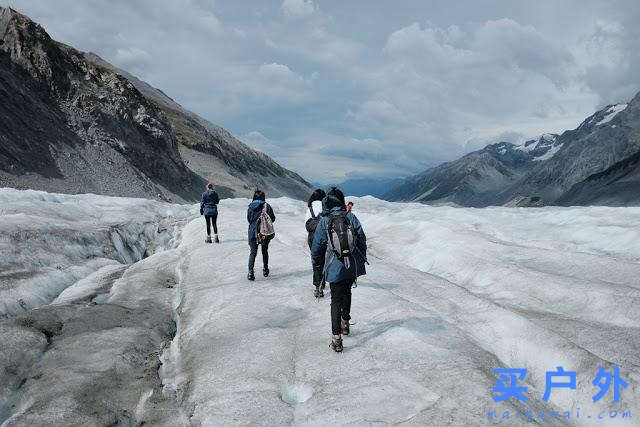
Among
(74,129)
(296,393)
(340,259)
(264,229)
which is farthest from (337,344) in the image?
(74,129)

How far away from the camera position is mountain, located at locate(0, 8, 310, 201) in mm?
74688

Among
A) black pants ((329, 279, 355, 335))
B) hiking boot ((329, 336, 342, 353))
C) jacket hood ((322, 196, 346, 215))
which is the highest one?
jacket hood ((322, 196, 346, 215))

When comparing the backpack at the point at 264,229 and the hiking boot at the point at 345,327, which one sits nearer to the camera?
the hiking boot at the point at 345,327

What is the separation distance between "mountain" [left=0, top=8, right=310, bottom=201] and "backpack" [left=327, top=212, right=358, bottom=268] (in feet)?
222

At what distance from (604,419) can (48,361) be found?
11.4 m

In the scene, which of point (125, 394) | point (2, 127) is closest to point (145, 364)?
point (125, 394)

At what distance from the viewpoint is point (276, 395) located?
8.77 m

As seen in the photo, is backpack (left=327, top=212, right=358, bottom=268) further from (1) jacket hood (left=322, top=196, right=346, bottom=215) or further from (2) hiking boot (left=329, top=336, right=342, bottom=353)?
(2) hiking boot (left=329, top=336, right=342, bottom=353)

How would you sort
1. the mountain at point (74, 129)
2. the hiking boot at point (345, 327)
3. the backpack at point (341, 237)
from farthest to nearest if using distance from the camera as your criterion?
the mountain at point (74, 129) → the hiking boot at point (345, 327) → the backpack at point (341, 237)

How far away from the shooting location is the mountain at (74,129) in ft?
245

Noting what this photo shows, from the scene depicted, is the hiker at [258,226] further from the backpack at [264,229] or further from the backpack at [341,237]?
the backpack at [341,237]

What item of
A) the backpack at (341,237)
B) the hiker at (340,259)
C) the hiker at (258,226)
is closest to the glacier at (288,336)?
the hiker at (340,259)

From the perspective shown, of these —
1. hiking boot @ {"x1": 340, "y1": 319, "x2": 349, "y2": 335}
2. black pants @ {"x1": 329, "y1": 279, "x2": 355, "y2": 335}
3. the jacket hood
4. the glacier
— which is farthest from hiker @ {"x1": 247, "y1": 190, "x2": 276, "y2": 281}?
black pants @ {"x1": 329, "y1": 279, "x2": 355, "y2": 335}

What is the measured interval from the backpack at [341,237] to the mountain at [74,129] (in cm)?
6775
